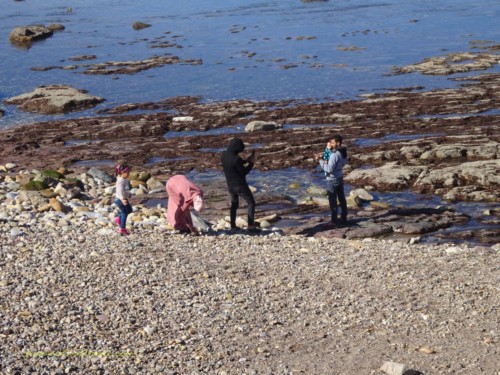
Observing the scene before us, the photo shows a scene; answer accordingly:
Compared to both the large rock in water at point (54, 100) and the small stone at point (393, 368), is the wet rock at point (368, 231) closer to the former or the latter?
the small stone at point (393, 368)

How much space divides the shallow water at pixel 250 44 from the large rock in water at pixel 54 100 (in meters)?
1.05

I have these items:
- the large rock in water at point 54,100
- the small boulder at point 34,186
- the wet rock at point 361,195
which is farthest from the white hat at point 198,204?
the large rock in water at point 54,100

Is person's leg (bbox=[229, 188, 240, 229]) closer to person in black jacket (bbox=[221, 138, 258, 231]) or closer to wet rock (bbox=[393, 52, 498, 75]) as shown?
person in black jacket (bbox=[221, 138, 258, 231])

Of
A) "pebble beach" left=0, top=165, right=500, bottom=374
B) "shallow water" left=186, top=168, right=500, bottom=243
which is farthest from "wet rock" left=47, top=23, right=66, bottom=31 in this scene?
"pebble beach" left=0, top=165, right=500, bottom=374

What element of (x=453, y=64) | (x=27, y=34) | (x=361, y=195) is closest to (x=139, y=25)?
(x=27, y=34)

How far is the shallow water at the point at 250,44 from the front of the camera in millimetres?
44938

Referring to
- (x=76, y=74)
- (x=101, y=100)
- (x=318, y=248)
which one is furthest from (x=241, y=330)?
(x=76, y=74)

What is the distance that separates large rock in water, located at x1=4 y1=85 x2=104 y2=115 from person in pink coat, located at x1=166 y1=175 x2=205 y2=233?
2529 centimetres

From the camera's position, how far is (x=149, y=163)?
28953mm

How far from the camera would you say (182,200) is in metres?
17.4

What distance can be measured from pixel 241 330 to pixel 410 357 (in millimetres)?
2633

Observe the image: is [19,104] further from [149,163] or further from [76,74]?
[149,163]

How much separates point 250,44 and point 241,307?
169 ft

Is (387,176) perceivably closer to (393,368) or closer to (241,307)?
(241,307)
